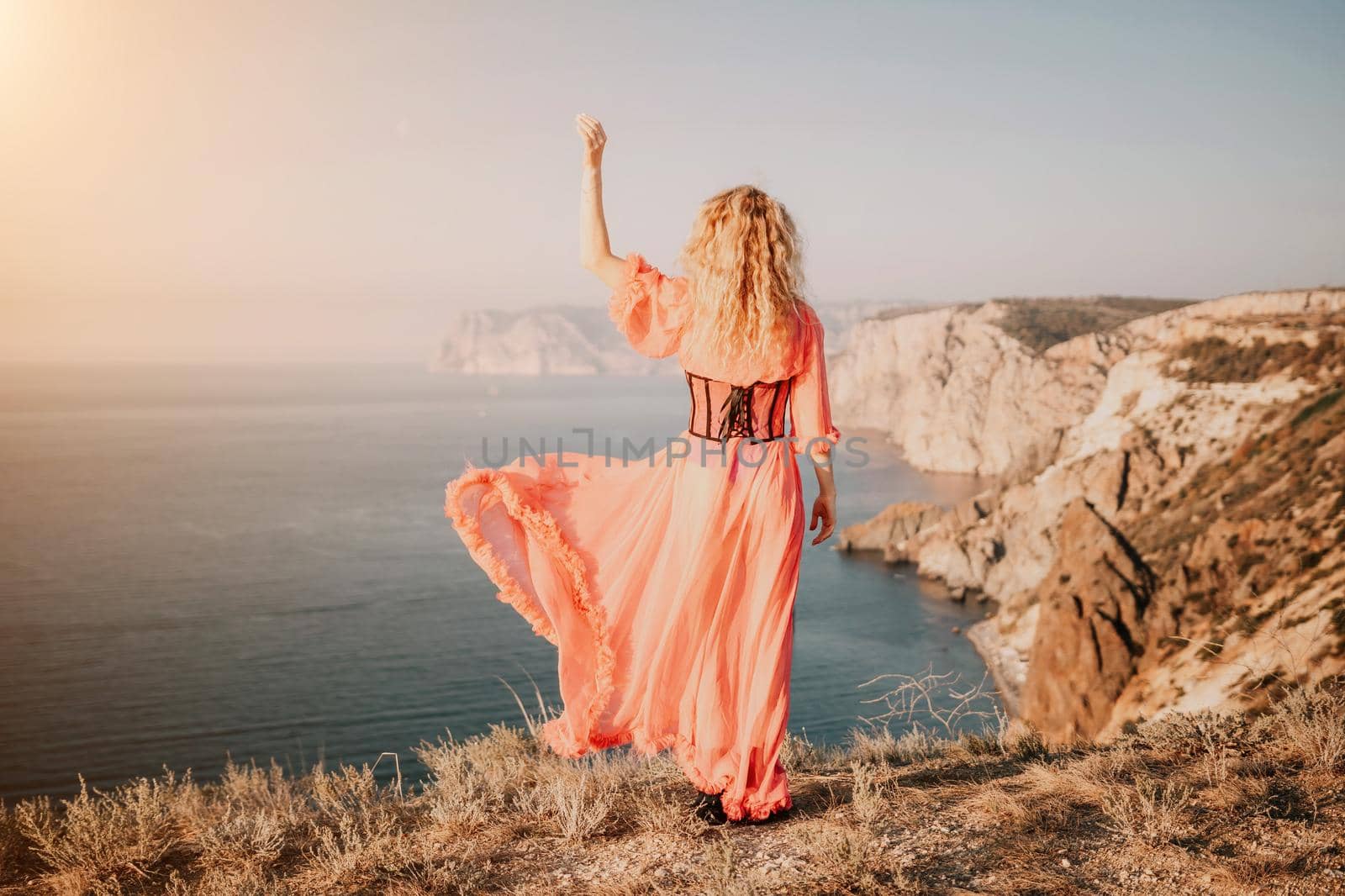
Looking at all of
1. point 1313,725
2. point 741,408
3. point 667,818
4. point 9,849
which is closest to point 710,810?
point 667,818

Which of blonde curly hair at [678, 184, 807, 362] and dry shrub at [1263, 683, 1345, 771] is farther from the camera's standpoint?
dry shrub at [1263, 683, 1345, 771]

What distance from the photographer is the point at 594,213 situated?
3660mm

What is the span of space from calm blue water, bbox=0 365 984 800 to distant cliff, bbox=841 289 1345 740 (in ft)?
19.1

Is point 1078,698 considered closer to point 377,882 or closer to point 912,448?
point 377,882

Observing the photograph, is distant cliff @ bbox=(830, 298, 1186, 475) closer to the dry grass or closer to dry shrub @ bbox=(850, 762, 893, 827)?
the dry grass

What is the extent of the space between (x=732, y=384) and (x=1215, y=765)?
297 centimetres

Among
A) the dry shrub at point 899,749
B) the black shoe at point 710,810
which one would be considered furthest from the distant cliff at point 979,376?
the black shoe at point 710,810

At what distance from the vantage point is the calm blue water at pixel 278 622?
35781mm

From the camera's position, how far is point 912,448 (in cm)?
10338

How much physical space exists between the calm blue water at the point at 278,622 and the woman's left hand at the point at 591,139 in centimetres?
1452

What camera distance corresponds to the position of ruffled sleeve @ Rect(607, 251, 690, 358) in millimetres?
3658

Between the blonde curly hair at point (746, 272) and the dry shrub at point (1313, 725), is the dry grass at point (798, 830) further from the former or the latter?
the blonde curly hair at point (746, 272)

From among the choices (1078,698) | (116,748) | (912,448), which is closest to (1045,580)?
(1078,698)

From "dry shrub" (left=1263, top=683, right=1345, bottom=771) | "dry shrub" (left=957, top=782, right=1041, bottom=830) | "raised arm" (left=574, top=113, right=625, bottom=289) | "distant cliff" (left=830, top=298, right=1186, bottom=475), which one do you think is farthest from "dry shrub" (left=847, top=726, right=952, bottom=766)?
"distant cliff" (left=830, top=298, right=1186, bottom=475)
